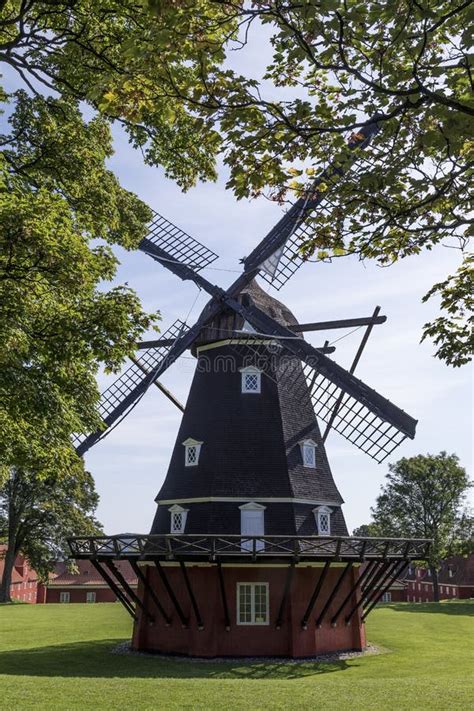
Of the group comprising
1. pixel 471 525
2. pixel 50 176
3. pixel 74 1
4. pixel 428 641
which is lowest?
pixel 428 641

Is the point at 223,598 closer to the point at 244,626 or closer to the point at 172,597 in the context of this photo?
the point at 244,626

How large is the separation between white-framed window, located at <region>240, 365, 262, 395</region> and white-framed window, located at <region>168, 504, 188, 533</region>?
460cm

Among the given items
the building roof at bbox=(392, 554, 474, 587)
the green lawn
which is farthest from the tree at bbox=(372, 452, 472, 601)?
the green lawn

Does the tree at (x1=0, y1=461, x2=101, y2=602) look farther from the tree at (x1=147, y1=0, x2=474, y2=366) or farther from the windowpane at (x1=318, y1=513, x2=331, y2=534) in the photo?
the tree at (x1=147, y1=0, x2=474, y2=366)

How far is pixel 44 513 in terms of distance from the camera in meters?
44.6

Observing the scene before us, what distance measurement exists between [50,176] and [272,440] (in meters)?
12.8

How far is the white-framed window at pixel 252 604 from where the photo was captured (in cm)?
1952

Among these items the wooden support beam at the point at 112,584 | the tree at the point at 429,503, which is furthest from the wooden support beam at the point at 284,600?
the tree at the point at 429,503

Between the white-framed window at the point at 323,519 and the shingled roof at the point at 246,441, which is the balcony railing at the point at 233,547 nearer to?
the white-framed window at the point at 323,519

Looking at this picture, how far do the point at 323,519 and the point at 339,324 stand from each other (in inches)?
269

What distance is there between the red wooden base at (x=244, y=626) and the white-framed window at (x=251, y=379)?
19.6ft

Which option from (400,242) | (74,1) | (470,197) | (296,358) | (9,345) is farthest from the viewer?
(296,358)

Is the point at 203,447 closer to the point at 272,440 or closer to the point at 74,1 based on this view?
the point at 272,440

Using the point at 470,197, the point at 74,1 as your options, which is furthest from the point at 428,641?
the point at 74,1
